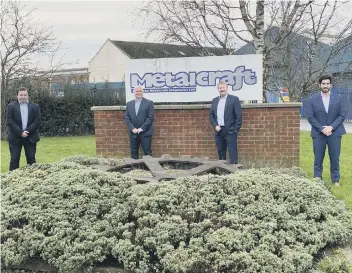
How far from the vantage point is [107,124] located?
10.1m

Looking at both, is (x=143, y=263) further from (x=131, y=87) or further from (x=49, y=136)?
(x=49, y=136)

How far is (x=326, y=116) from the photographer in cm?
774

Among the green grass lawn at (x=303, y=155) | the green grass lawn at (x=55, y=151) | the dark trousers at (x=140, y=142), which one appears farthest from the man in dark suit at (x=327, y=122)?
the green grass lawn at (x=55, y=151)

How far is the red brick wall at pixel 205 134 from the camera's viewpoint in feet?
30.8

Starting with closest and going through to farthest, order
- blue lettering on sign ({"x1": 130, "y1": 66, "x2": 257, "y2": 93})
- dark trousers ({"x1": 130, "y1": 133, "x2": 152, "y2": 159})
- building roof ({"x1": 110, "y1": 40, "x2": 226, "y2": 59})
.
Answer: dark trousers ({"x1": 130, "y1": 133, "x2": 152, "y2": 159}) → blue lettering on sign ({"x1": 130, "y1": 66, "x2": 257, "y2": 93}) → building roof ({"x1": 110, "y1": 40, "x2": 226, "y2": 59})

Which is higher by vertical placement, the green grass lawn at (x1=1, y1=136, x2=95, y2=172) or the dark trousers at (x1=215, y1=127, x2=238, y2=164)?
the dark trousers at (x1=215, y1=127, x2=238, y2=164)

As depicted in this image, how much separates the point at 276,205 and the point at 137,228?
54.8 inches

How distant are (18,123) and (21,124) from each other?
53 millimetres

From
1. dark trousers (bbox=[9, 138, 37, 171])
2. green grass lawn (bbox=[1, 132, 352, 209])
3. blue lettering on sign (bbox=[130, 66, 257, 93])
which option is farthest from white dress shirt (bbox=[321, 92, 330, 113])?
dark trousers (bbox=[9, 138, 37, 171])

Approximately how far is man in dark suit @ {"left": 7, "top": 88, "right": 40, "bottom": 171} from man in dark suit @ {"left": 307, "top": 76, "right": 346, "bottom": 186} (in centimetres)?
471

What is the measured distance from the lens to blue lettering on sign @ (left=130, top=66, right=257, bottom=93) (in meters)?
9.60

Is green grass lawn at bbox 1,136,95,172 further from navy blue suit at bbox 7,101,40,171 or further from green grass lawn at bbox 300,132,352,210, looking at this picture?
green grass lawn at bbox 300,132,352,210

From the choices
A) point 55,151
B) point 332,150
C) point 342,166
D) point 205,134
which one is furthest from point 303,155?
point 55,151

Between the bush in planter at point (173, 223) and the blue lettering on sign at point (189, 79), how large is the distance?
4.23 m
